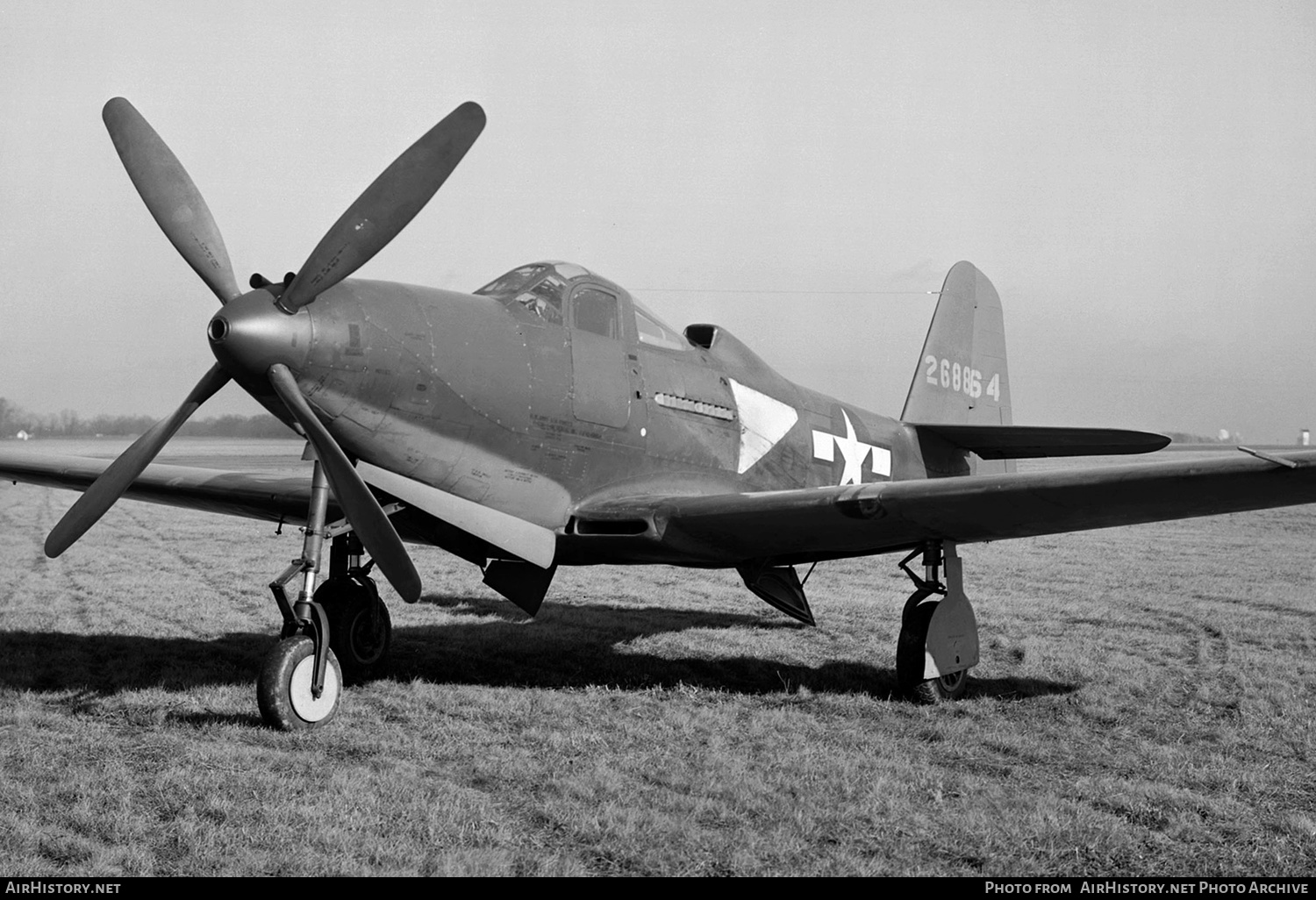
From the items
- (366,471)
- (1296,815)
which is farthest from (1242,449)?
(366,471)

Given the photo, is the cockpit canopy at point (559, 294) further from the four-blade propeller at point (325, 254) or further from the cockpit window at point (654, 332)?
the four-blade propeller at point (325, 254)

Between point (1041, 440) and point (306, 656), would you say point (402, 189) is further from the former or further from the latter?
point (1041, 440)

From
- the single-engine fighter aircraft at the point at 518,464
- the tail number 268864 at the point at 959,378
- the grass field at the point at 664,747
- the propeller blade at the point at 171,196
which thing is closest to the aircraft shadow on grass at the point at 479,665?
the grass field at the point at 664,747

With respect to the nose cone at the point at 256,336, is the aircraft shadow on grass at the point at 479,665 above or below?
below

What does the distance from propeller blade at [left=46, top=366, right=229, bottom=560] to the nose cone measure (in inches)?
23.6

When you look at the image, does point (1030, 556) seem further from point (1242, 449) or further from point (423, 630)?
point (1242, 449)

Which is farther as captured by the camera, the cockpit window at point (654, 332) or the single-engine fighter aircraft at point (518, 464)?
the cockpit window at point (654, 332)

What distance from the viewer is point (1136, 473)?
18.2ft

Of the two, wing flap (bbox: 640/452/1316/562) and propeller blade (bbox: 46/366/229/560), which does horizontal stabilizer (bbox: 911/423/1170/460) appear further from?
propeller blade (bbox: 46/366/229/560)

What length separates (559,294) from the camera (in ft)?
22.2

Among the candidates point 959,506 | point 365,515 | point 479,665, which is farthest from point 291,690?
point 959,506

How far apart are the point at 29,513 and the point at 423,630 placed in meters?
20.6

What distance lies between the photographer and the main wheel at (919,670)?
259 inches

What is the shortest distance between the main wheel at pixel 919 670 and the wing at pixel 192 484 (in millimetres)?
4471
